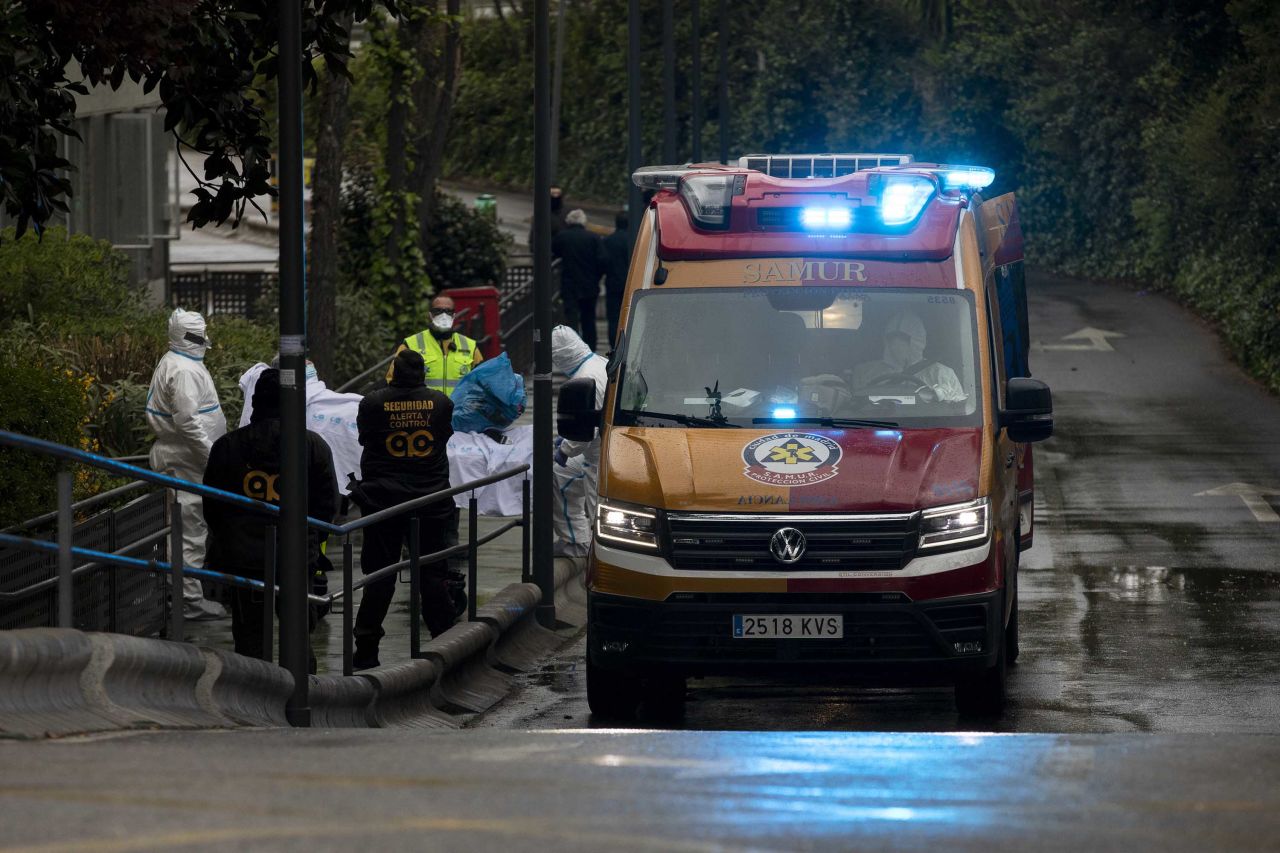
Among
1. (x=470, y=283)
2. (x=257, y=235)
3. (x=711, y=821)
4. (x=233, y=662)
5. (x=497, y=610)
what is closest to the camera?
(x=711, y=821)

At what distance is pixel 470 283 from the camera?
109 ft

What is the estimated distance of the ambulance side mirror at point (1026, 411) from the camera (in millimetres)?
10391

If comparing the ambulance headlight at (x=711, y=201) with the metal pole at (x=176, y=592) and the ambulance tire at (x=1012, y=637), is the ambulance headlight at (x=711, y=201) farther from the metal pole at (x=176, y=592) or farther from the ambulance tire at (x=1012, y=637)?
the metal pole at (x=176, y=592)

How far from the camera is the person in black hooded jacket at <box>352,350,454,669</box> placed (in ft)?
40.2

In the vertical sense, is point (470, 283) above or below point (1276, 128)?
below

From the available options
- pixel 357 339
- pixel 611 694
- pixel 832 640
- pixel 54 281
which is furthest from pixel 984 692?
pixel 357 339

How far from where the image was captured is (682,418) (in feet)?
34.3

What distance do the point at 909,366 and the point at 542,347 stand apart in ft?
12.2

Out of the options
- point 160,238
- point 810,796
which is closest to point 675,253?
point 810,796

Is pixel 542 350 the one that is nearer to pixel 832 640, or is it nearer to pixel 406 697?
pixel 406 697

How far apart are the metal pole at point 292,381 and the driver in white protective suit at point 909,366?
2784mm

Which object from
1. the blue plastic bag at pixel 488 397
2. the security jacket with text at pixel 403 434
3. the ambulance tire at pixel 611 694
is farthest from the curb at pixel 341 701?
the blue plastic bag at pixel 488 397

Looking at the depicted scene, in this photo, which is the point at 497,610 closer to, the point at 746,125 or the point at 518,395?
the point at 518,395

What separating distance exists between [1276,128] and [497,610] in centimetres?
1858
